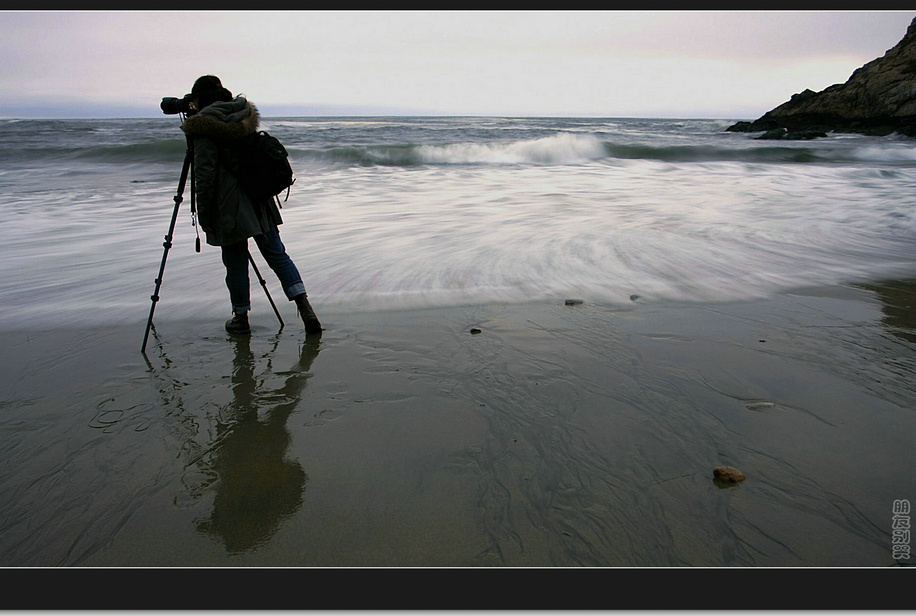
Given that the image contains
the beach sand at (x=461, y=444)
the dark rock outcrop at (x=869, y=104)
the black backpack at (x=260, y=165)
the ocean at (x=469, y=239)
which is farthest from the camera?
the dark rock outcrop at (x=869, y=104)

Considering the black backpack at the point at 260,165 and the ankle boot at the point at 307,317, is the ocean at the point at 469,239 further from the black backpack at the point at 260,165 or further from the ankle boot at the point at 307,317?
the black backpack at the point at 260,165

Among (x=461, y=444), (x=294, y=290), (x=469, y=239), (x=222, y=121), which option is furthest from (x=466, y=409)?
(x=469, y=239)

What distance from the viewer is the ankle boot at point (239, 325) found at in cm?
381

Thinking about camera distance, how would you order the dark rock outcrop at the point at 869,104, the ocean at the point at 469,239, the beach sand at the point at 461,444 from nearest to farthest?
the beach sand at the point at 461,444 → the ocean at the point at 469,239 → the dark rock outcrop at the point at 869,104

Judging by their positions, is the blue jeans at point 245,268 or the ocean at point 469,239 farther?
the ocean at point 469,239

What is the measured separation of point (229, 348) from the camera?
11.7ft

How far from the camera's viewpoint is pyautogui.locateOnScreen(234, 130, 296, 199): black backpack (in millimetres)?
3434

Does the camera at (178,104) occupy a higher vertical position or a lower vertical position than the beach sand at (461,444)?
higher

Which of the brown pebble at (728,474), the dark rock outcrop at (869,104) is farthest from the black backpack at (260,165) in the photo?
the dark rock outcrop at (869,104)

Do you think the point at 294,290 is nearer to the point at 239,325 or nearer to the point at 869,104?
the point at 239,325

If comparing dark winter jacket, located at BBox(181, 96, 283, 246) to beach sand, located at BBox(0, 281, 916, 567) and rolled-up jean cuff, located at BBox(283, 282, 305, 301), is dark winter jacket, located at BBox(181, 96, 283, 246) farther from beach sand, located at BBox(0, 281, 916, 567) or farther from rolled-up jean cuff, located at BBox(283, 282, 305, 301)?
beach sand, located at BBox(0, 281, 916, 567)

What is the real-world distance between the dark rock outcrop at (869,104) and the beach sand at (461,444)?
96.1 ft

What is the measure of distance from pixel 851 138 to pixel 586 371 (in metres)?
29.4

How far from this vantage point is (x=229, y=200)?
346 centimetres
